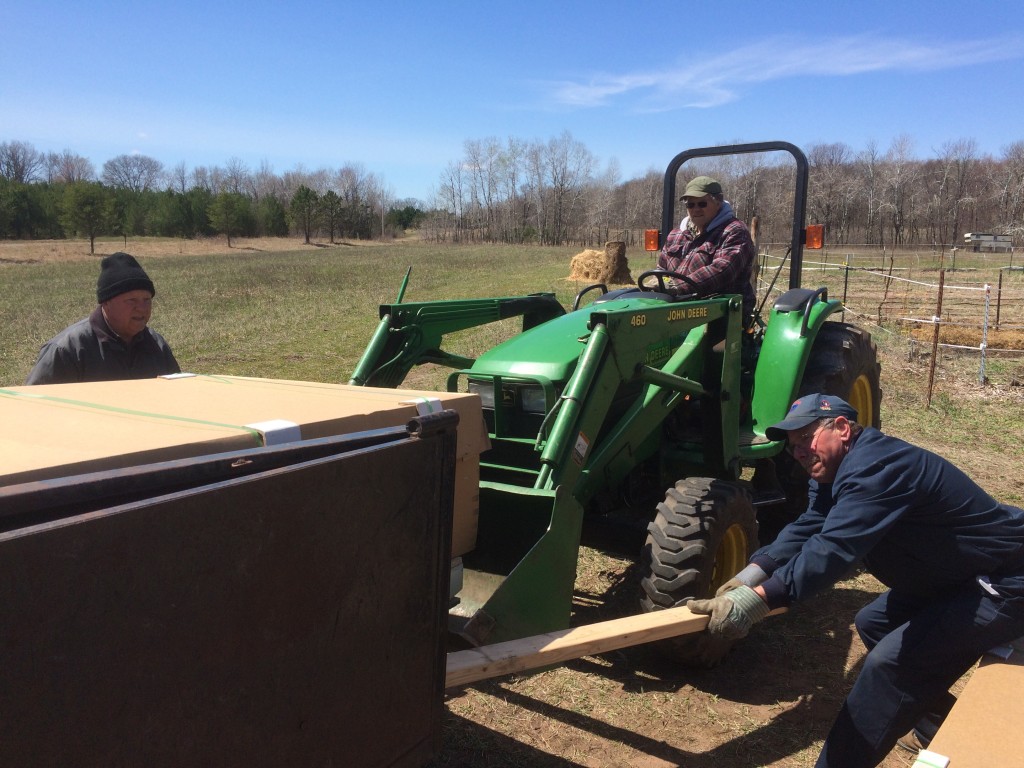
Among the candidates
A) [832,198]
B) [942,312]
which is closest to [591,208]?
[832,198]

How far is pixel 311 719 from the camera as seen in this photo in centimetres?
176

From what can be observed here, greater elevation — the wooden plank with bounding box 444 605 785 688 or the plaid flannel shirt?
the plaid flannel shirt

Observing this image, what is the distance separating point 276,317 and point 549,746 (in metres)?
15.4

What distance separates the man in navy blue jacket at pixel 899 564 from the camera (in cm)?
270

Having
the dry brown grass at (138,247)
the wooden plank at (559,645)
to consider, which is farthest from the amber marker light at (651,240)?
the dry brown grass at (138,247)

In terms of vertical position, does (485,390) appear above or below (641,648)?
above

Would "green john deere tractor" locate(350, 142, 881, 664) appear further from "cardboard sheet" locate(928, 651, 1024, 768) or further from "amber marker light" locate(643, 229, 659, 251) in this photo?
"cardboard sheet" locate(928, 651, 1024, 768)

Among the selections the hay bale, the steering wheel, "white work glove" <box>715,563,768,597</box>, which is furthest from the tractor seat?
the hay bale

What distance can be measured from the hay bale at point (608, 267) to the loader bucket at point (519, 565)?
2158 centimetres

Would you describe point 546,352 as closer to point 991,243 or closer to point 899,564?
point 899,564

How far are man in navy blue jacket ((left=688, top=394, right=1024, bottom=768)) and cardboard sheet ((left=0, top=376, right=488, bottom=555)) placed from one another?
1.24 m

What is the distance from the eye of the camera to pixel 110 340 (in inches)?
136

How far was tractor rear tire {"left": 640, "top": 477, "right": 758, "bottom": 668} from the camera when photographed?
11.7 feet

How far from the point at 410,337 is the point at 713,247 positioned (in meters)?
1.95
